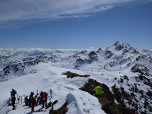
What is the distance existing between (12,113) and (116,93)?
24716 mm

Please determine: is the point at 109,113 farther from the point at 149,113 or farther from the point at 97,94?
the point at 149,113

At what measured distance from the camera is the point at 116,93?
25.9 metres

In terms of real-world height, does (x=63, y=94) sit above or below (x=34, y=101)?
below

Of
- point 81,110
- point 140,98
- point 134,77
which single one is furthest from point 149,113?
point 81,110

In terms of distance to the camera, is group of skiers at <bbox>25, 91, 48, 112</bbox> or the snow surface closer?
the snow surface

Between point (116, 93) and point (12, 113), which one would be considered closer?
point (12, 113)

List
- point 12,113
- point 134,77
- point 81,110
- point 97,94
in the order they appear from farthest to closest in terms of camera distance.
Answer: point 134,77 < point 97,94 < point 12,113 < point 81,110

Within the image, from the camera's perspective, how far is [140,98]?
2603 cm

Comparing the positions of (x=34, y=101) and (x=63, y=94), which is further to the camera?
(x=63, y=94)

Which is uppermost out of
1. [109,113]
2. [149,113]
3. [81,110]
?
[81,110]

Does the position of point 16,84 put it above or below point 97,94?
below

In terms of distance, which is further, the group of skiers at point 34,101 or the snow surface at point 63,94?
the group of skiers at point 34,101

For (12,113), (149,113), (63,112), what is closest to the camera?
(63,112)

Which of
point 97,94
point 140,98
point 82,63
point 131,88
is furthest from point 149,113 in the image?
point 82,63
